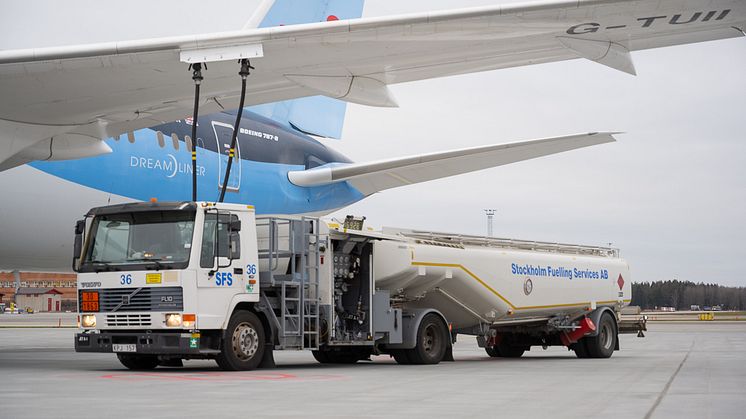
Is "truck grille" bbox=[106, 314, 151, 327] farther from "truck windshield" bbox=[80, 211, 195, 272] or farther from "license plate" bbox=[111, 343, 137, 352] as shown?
"truck windshield" bbox=[80, 211, 195, 272]

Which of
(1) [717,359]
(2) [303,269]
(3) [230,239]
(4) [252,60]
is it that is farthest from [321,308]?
(1) [717,359]

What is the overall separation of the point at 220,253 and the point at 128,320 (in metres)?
1.49

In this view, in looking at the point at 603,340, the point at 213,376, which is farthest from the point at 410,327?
the point at 603,340

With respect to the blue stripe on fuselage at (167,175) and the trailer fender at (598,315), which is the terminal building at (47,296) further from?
the trailer fender at (598,315)

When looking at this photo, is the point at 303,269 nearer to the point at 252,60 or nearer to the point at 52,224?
the point at 252,60

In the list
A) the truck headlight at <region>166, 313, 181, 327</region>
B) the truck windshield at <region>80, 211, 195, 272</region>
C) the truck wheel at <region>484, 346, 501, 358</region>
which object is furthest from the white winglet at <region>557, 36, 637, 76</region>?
the truck wheel at <region>484, 346, 501, 358</region>

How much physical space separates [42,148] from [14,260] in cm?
298

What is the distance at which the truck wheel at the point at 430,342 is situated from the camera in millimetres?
16297

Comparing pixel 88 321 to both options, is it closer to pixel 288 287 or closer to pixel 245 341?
pixel 245 341

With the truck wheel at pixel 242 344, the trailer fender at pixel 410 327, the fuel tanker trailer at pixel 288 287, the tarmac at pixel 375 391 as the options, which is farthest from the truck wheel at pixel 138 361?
the trailer fender at pixel 410 327

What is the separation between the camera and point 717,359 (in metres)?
18.3

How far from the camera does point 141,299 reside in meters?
13.4

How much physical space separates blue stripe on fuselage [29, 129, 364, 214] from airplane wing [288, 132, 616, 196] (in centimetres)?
68

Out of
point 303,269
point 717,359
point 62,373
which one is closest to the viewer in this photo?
point 62,373
